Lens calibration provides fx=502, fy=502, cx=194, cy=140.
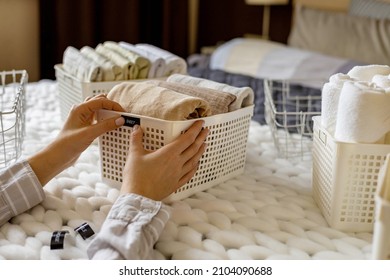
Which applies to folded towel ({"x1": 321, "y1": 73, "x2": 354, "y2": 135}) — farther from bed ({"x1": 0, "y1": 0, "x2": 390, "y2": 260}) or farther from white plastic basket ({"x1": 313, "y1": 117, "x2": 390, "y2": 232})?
bed ({"x1": 0, "y1": 0, "x2": 390, "y2": 260})

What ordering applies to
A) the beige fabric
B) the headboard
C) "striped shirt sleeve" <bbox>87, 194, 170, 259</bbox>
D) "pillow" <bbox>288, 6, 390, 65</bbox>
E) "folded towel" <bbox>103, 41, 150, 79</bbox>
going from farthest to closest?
the headboard < the beige fabric < "pillow" <bbox>288, 6, 390, 65</bbox> < "folded towel" <bbox>103, 41, 150, 79</bbox> < "striped shirt sleeve" <bbox>87, 194, 170, 259</bbox>

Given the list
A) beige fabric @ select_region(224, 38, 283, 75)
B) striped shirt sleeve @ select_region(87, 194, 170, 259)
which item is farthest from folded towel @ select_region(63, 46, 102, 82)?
beige fabric @ select_region(224, 38, 283, 75)

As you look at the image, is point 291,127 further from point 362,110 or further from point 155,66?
point 362,110

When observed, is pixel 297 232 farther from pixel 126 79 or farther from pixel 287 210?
pixel 126 79

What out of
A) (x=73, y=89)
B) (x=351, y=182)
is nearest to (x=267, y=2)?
(x=73, y=89)

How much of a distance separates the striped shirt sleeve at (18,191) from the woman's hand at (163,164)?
0.19 meters

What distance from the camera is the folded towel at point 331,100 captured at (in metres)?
0.93

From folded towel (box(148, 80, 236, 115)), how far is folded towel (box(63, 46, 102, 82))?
0.28m

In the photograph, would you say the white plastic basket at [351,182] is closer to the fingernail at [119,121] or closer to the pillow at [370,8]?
the fingernail at [119,121]

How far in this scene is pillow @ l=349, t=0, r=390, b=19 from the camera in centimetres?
233

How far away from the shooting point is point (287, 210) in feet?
3.25
